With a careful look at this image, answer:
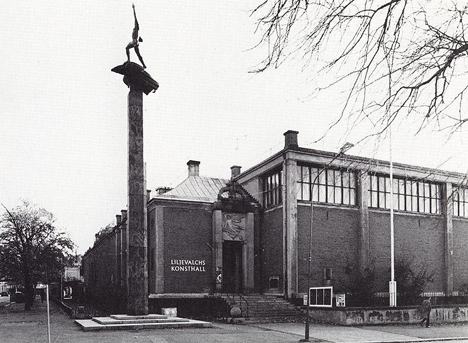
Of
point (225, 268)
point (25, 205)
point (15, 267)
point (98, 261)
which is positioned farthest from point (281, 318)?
point (98, 261)

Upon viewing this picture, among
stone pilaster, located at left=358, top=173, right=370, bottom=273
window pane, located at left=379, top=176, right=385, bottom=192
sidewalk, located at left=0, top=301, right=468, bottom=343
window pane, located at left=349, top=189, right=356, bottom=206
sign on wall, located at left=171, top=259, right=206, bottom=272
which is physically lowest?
sidewalk, located at left=0, top=301, right=468, bottom=343

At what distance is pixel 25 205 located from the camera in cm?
4653

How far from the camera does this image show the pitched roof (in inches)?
1431

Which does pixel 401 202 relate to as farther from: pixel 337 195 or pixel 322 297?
pixel 322 297

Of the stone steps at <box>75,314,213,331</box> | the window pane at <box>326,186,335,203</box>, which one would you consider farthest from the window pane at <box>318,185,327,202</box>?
the stone steps at <box>75,314,213,331</box>

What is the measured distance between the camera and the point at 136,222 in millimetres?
24938

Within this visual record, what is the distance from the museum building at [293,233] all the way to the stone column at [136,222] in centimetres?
873

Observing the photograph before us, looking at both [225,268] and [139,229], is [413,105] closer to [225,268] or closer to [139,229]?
[139,229]

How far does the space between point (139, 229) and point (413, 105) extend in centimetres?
2056

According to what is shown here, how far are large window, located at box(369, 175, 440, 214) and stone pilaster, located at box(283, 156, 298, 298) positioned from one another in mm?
5970

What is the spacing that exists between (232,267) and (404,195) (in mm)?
13050

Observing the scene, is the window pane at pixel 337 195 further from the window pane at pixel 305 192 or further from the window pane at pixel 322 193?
the window pane at pixel 305 192

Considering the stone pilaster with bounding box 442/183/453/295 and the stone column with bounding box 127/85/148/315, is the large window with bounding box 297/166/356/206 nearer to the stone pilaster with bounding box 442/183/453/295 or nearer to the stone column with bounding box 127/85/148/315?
the stone pilaster with bounding box 442/183/453/295


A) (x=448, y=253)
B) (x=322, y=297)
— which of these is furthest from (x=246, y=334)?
(x=448, y=253)
